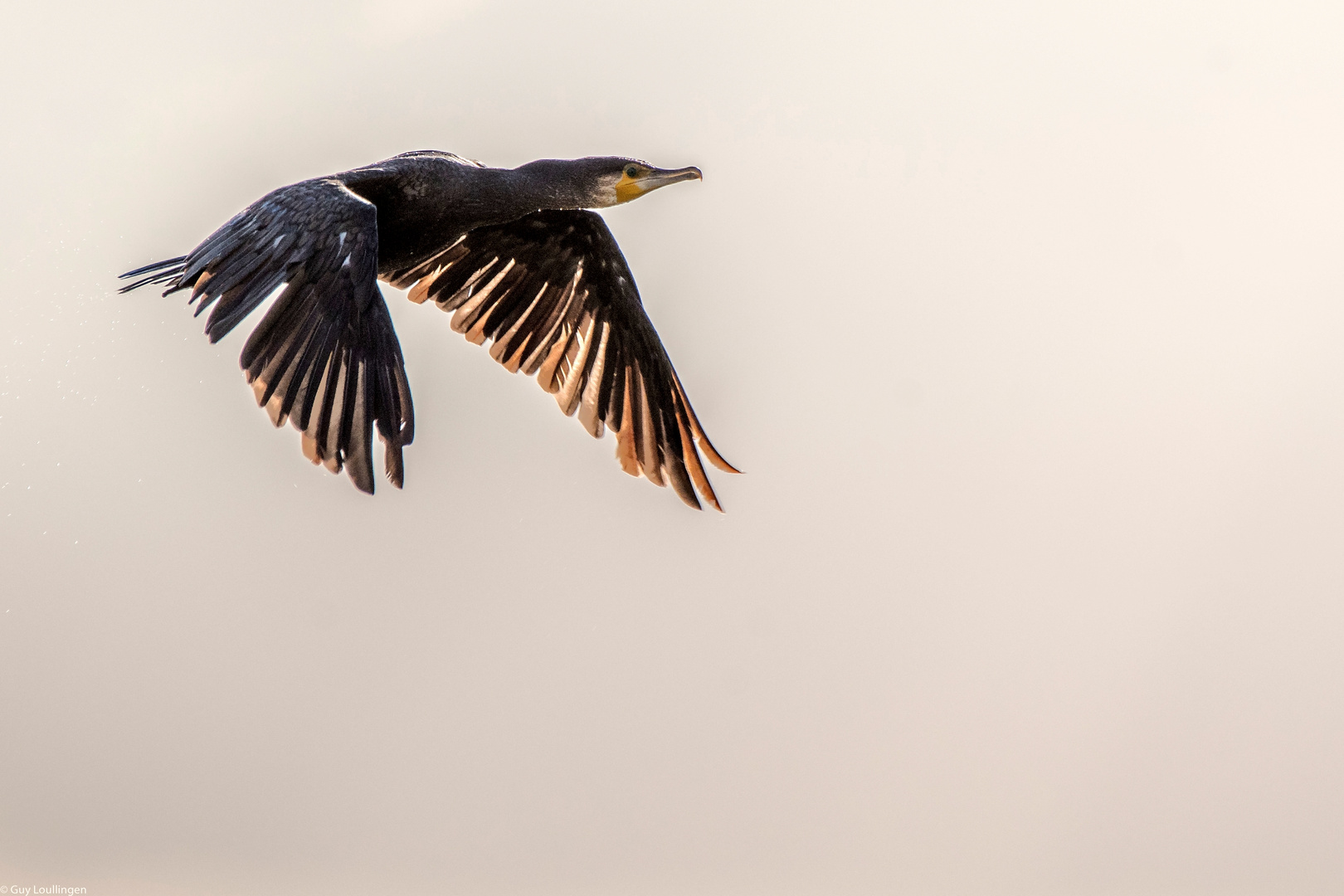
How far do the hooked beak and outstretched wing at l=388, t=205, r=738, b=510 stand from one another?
531 millimetres

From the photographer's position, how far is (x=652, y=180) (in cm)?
311

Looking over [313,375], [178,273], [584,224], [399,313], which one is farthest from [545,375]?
[399,313]

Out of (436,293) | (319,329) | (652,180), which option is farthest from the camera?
(436,293)

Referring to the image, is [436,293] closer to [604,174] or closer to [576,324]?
[576,324]

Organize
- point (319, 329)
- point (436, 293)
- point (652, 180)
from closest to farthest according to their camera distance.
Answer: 1. point (319, 329)
2. point (652, 180)
3. point (436, 293)

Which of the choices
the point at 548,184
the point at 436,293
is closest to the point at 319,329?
the point at 548,184

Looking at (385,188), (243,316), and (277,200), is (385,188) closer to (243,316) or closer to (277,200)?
(277,200)

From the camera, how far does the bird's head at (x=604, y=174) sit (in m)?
3.13

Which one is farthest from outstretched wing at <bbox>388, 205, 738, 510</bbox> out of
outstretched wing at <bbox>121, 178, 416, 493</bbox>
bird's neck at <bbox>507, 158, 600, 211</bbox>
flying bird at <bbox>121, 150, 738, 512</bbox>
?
outstretched wing at <bbox>121, 178, 416, 493</bbox>

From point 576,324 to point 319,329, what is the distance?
1.53 metres

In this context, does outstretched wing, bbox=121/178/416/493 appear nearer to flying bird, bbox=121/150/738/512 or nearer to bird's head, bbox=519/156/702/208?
flying bird, bbox=121/150/738/512

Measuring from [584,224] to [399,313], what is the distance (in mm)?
2505

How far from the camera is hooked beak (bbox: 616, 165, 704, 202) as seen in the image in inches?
121

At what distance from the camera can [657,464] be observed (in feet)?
12.0
